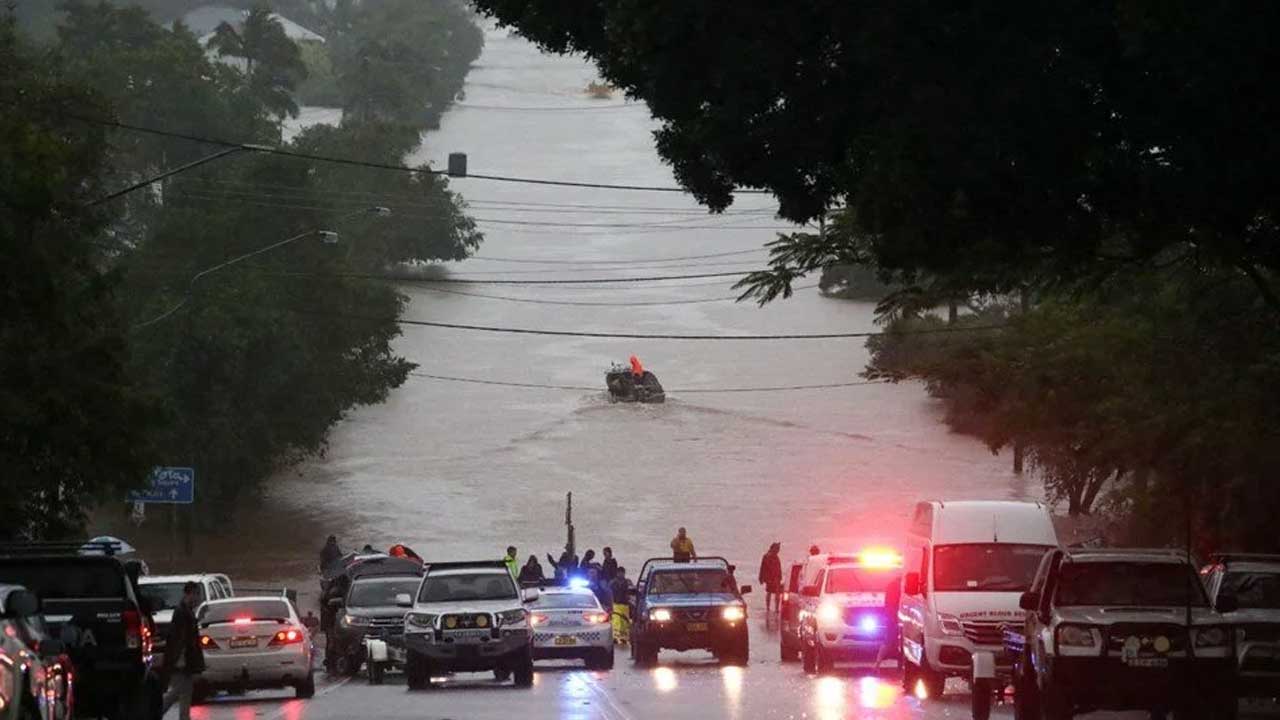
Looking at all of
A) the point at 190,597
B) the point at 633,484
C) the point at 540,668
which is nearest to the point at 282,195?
the point at 633,484

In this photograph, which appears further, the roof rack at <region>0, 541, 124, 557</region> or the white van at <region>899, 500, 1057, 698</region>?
the white van at <region>899, 500, 1057, 698</region>

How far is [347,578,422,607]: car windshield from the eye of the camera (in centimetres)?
3950

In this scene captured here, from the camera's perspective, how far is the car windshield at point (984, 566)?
99.8 ft

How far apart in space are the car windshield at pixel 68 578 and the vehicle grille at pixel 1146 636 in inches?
367

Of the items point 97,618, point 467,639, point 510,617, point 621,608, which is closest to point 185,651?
point 97,618

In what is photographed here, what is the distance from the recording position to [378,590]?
3988cm

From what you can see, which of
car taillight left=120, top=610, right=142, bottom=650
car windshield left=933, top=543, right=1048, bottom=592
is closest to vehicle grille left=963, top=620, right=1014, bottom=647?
car windshield left=933, top=543, right=1048, bottom=592

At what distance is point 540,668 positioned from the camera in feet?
135

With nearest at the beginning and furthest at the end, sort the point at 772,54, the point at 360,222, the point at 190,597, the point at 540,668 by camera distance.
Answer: the point at 772,54 < the point at 190,597 < the point at 540,668 < the point at 360,222

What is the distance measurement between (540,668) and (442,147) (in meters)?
150

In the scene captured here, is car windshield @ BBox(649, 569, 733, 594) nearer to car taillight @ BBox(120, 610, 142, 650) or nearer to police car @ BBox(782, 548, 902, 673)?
police car @ BBox(782, 548, 902, 673)

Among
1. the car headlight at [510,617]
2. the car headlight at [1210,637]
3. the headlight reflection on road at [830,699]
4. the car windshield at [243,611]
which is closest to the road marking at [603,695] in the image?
the car headlight at [510,617]

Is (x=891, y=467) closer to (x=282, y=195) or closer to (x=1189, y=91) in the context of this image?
(x=282, y=195)

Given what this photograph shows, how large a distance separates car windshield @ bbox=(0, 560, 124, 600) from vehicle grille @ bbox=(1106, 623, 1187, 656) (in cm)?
933
